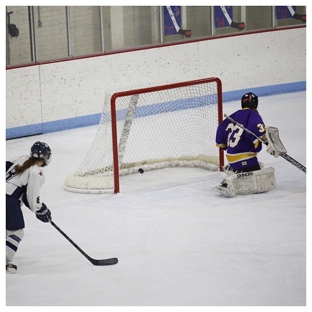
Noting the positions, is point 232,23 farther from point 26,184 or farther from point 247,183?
point 26,184

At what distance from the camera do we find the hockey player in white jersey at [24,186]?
4.91m

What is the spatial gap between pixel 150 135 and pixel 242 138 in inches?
63.7

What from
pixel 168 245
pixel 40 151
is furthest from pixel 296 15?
pixel 40 151

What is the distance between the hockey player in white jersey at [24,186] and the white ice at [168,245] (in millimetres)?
327

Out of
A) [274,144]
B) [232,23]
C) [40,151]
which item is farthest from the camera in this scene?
[232,23]

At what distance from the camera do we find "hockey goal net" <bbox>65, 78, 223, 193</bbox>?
691cm

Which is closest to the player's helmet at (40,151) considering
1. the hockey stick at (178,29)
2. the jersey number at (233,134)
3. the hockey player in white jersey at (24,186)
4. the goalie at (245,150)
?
the hockey player in white jersey at (24,186)

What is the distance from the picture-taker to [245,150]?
6.65m

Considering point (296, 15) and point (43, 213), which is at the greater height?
point (296, 15)

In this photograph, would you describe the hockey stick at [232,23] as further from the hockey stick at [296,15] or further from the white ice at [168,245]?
the white ice at [168,245]

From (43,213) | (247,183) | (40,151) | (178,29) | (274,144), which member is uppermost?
(178,29)

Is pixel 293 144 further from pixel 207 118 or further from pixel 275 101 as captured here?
pixel 275 101

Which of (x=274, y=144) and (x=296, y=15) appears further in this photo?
(x=296, y=15)

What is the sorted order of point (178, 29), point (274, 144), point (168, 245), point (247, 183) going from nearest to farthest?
point (168, 245) → point (274, 144) → point (247, 183) → point (178, 29)
